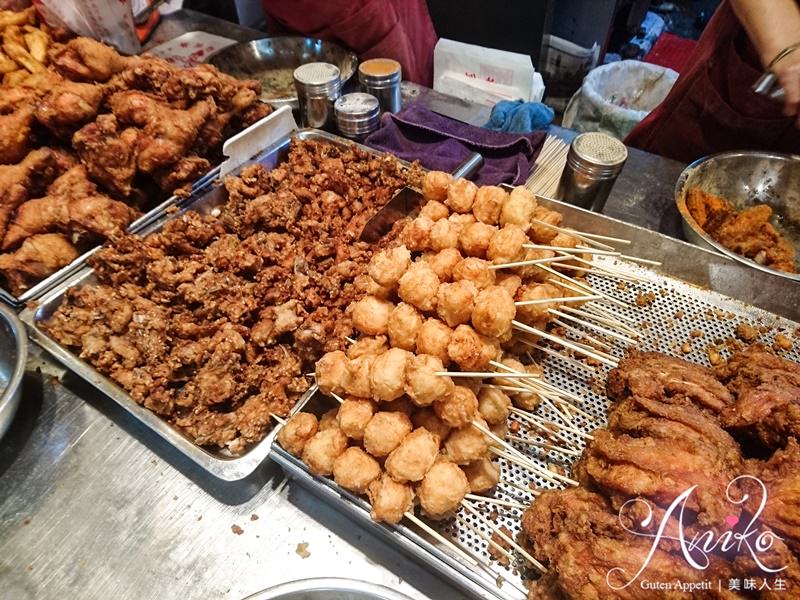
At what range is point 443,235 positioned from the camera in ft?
9.02

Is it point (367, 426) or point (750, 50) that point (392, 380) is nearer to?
point (367, 426)

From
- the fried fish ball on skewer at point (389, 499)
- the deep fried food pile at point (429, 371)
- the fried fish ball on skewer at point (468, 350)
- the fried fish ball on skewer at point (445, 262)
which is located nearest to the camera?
the fried fish ball on skewer at point (389, 499)

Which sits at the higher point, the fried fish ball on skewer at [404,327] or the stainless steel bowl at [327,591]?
the fried fish ball on skewer at [404,327]

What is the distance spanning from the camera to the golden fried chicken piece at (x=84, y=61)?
3.49 meters

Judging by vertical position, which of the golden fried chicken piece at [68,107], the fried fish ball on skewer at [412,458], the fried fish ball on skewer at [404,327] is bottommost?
the fried fish ball on skewer at [412,458]

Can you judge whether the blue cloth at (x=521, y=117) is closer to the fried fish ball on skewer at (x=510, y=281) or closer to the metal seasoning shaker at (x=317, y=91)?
the metal seasoning shaker at (x=317, y=91)

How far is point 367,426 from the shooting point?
2174mm

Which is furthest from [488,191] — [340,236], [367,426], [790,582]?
[790,582]

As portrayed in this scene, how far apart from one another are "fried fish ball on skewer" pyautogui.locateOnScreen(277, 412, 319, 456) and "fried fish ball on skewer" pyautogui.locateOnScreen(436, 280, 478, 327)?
2.78 ft

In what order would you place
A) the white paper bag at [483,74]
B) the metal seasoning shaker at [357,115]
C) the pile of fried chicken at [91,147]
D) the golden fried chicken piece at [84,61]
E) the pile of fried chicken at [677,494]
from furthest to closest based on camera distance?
the white paper bag at [483,74] → the metal seasoning shaker at [357,115] → the golden fried chicken piece at [84,61] → the pile of fried chicken at [91,147] → the pile of fried chicken at [677,494]

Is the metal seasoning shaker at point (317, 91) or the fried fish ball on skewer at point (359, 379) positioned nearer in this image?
the fried fish ball on skewer at point (359, 379)

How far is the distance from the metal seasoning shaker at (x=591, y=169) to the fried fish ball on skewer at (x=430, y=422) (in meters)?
2.12

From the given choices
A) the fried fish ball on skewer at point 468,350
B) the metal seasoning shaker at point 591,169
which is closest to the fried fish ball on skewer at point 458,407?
the fried fish ball on skewer at point 468,350

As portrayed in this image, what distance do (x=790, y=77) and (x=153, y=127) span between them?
4279mm
